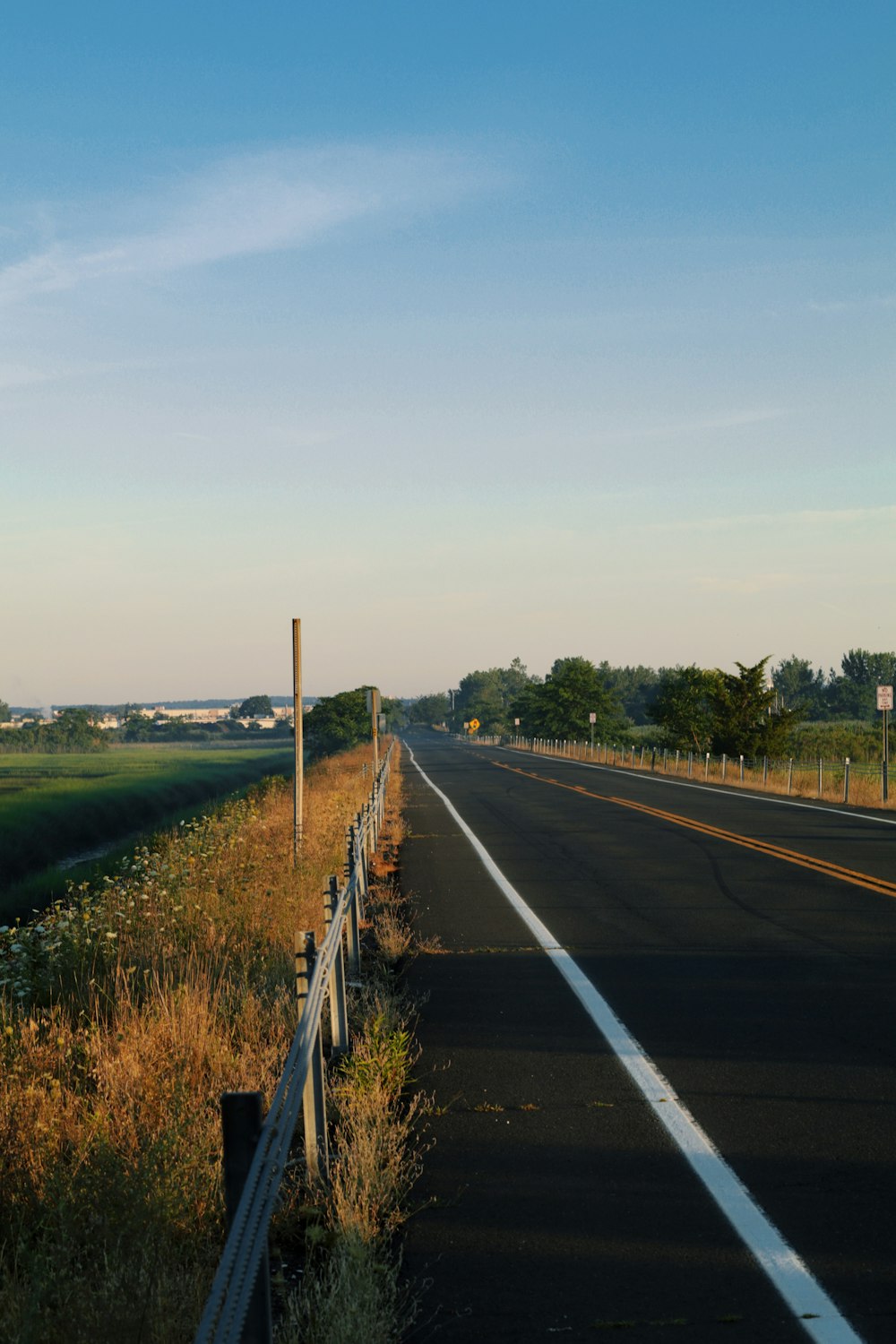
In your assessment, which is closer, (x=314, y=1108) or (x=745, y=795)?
(x=314, y=1108)

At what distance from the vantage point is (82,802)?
59.4 metres

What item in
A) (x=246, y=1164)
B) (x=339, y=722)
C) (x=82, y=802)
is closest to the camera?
(x=246, y=1164)

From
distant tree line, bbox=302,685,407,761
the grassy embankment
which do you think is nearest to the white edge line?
the grassy embankment

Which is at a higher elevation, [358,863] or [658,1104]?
[358,863]

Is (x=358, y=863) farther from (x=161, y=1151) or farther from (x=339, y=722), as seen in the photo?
(x=339, y=722)

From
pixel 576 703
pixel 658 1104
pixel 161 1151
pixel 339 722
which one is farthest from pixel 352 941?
pixel 339 722

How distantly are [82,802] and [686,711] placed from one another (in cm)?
3081

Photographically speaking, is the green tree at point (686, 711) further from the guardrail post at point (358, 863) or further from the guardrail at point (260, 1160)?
the guardrail at point (260, 1160)

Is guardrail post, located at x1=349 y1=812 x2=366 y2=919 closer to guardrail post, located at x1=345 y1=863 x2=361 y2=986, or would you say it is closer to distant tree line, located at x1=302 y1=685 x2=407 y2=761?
guardrail post, located at x1=345 y1=863 x2=361 y2=986

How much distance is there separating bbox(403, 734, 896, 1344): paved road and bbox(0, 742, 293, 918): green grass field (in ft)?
74.5

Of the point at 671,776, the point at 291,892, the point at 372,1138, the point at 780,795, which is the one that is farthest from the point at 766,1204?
the point at 671,776

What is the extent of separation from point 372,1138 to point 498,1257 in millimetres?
1011

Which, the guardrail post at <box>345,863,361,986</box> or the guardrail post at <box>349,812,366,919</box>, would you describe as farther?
the guardrail post at <box>349,812,366,919</box>

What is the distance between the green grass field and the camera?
44.2 meters
